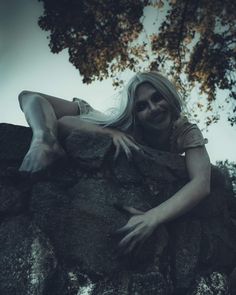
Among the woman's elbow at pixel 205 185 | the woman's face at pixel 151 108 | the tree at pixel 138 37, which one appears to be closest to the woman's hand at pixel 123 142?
the woman's face at pixel 151 108

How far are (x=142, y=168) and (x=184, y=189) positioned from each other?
0.81ft

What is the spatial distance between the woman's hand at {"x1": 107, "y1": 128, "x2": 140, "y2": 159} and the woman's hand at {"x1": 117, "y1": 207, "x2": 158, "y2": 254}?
13.4 inches

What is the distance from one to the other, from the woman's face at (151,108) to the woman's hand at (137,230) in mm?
638

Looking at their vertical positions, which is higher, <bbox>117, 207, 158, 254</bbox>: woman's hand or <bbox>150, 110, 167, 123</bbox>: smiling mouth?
<bbox>150, 110, 167, 123</bbox>: smiling mouth

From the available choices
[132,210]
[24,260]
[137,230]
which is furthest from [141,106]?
[24,260]

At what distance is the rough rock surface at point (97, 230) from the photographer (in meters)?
1.58

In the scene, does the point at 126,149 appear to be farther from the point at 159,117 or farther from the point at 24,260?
the point at 24,260

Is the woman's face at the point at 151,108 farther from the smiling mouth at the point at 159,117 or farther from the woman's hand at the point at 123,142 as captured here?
the woman's hand at the point at 123,142

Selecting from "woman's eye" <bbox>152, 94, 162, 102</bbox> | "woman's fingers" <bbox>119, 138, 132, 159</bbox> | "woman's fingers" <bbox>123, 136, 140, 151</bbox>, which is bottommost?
"woman's fingers" <bbox>119, 138, 132, 159</bbox>

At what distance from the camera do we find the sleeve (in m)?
2.18

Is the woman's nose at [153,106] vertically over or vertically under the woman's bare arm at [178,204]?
over

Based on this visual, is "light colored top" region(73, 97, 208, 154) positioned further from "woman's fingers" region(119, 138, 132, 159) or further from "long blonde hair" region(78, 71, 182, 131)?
"woman's fingers" region(119, 138, 132, 159)

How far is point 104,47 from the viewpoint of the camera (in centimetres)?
676

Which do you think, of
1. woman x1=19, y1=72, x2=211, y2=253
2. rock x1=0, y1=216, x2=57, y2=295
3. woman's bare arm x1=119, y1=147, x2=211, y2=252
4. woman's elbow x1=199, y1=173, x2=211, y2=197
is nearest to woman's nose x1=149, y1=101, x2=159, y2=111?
woman x1=19, y1=72, x2=211, y2=253
